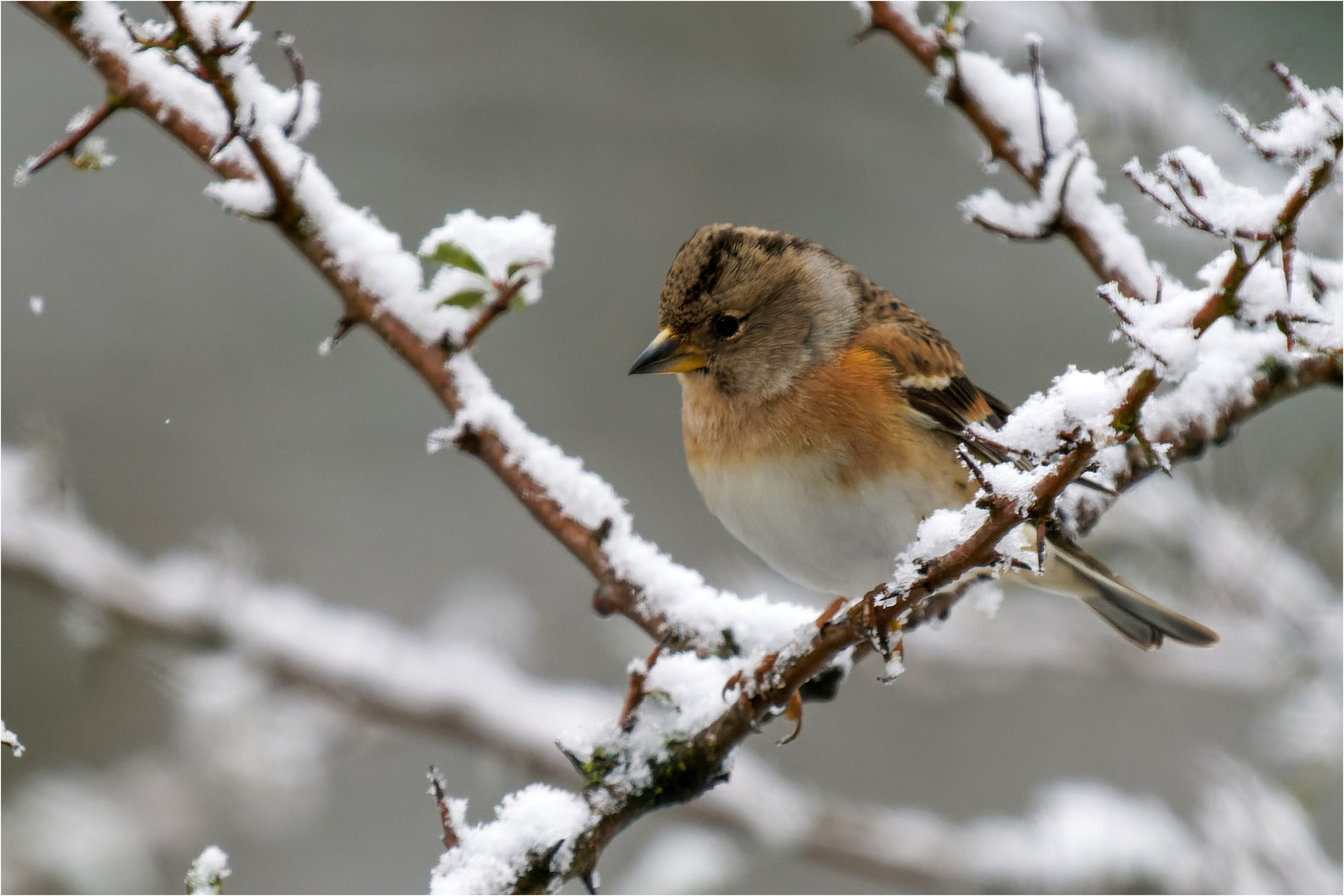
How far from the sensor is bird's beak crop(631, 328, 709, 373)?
7.44ft

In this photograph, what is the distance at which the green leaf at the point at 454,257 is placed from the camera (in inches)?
59.3

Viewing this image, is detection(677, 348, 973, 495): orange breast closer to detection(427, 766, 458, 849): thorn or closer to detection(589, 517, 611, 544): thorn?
detection(589, 517, 611, 544): thorn

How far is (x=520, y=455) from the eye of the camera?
62.5 inches

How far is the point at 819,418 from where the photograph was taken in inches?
82.6

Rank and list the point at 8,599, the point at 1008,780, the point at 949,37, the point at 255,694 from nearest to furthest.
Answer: the point at 949,37, the point at 255,694, the point at 8,599, the point at 1008,780

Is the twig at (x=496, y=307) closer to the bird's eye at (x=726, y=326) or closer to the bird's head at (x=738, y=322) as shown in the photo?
the bird's head at (x=738, y=322)

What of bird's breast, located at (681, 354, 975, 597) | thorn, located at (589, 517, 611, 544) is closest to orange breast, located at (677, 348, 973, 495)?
bird's breast, located at (681, 354, 975, 597)

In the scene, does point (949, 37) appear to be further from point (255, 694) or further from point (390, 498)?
point (390, 498)

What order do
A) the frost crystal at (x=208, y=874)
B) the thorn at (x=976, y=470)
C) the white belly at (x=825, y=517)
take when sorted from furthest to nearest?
the white belly at (x=825, y=517) → the frost crystal at (x=208, y=874) → the thorn at (x=976, y=470)

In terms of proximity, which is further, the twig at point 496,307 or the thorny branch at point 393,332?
the twig at point 496,307

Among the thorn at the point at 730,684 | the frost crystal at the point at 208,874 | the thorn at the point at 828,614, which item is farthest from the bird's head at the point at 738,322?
the frost crystal at the point at 208,874

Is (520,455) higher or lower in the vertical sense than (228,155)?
lower

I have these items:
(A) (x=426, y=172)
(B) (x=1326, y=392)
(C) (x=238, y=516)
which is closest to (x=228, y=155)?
(B) (x=1326, y=392)

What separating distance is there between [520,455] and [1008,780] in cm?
406
